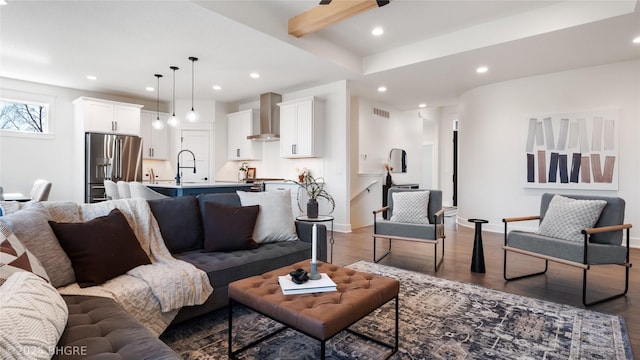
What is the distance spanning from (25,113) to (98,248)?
5.94 metres

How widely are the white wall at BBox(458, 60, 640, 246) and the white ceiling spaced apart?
0.28 m

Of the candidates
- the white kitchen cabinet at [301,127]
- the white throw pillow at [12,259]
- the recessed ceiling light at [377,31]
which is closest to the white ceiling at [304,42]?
the recessed ceiling light at [377,31]

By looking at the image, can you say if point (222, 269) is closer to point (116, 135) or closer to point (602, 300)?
point (602, 300)

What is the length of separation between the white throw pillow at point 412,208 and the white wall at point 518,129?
2.65 m

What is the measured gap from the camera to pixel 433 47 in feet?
15.0

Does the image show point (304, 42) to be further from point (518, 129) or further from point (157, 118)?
point (157, 118)

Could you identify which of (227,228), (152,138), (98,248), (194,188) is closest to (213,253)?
(227,228)

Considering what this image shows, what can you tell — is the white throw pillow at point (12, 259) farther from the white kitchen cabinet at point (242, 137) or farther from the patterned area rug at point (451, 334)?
the white kitchen cabinet at point (242, 137)

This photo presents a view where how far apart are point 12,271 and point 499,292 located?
330 centimetres

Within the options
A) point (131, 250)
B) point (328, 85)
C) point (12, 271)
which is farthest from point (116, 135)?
point (12, 271)

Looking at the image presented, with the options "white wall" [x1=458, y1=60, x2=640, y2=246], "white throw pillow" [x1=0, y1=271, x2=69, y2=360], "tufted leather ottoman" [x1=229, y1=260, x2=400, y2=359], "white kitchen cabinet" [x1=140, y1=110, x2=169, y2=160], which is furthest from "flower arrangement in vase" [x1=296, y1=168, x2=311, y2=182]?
"white throw pillow" [x1=0, y1=271, x2=69, y2=360]

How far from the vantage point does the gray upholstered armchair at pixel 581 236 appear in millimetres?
2688

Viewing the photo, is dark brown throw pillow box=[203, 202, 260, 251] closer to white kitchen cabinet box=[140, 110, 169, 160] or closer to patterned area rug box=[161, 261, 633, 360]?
patterned area rug box=[161, 261, 633, 360]

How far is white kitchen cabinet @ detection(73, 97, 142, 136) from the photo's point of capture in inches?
239
